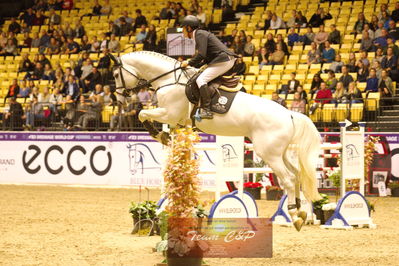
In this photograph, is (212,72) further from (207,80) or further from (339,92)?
(339,92)

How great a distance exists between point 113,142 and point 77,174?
1.33 m

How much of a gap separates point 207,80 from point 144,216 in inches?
90.7

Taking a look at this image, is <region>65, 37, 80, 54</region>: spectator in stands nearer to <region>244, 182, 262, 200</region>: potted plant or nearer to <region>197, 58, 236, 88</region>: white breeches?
<region>244, 182, 262, 200</region>: potted plant

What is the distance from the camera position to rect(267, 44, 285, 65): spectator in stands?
20.6m

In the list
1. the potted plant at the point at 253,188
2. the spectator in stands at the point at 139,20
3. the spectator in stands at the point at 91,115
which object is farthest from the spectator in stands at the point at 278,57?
the potted plant at the point at 253,188

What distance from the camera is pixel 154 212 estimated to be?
10.2 metres

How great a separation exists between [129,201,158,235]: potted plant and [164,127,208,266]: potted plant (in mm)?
2644

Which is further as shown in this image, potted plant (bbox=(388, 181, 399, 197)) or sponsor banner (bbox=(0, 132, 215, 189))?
sponsor banner (bbox=(0, 132, 215, 189))

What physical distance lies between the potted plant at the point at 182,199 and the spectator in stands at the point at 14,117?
13.8 m

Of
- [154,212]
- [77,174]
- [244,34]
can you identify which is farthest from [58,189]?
[154,212]

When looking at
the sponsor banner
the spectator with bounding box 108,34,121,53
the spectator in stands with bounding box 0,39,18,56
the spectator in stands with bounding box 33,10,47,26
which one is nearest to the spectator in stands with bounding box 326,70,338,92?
the sponsor banner

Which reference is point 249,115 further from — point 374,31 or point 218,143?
point 374,31

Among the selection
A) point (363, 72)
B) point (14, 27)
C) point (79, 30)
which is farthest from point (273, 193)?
point (14, 27)

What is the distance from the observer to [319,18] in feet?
70.5
